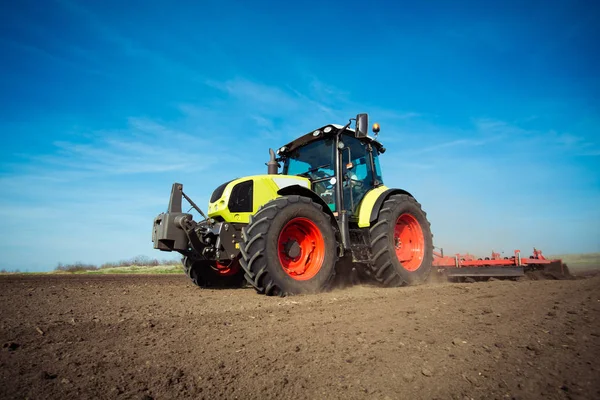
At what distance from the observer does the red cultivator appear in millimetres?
7207

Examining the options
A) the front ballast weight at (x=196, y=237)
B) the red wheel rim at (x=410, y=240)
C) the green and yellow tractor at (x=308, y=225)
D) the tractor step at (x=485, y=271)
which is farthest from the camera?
the tractor step at (x=485, y=271)

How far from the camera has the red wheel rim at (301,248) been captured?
509 cm

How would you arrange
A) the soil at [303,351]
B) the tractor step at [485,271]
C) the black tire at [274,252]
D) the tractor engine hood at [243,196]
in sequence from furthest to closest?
the tractor step at [485,271]
the tractor engine hood at [243,196]
the black tire at [274,252]
the soil at [303,351]

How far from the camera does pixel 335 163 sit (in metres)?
6.26

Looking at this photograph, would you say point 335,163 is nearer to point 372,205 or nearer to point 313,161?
point 313,161

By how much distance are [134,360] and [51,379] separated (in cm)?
42

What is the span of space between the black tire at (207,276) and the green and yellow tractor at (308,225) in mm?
18

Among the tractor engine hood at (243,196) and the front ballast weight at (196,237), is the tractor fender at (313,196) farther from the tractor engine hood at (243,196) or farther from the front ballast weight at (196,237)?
the front ballast weight at (196,237)

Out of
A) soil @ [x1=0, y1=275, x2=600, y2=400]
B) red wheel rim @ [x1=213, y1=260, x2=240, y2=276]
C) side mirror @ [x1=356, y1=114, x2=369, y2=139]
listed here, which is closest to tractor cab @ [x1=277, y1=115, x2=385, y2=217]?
side mirror @ [x1=356, y1=114, x2=369, y2=139]

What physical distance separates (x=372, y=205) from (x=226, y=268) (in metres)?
2.83

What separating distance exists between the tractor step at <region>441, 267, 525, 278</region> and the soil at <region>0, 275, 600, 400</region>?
350 cm

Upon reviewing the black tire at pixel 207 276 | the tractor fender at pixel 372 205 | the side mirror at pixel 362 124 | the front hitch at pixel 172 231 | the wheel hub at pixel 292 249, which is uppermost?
the side mirror at pixel 362 124

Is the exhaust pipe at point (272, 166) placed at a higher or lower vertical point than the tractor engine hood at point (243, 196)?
higher

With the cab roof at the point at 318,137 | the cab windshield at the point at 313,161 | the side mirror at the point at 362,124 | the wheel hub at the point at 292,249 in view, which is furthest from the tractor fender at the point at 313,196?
the cab roof at the point at 318,137
